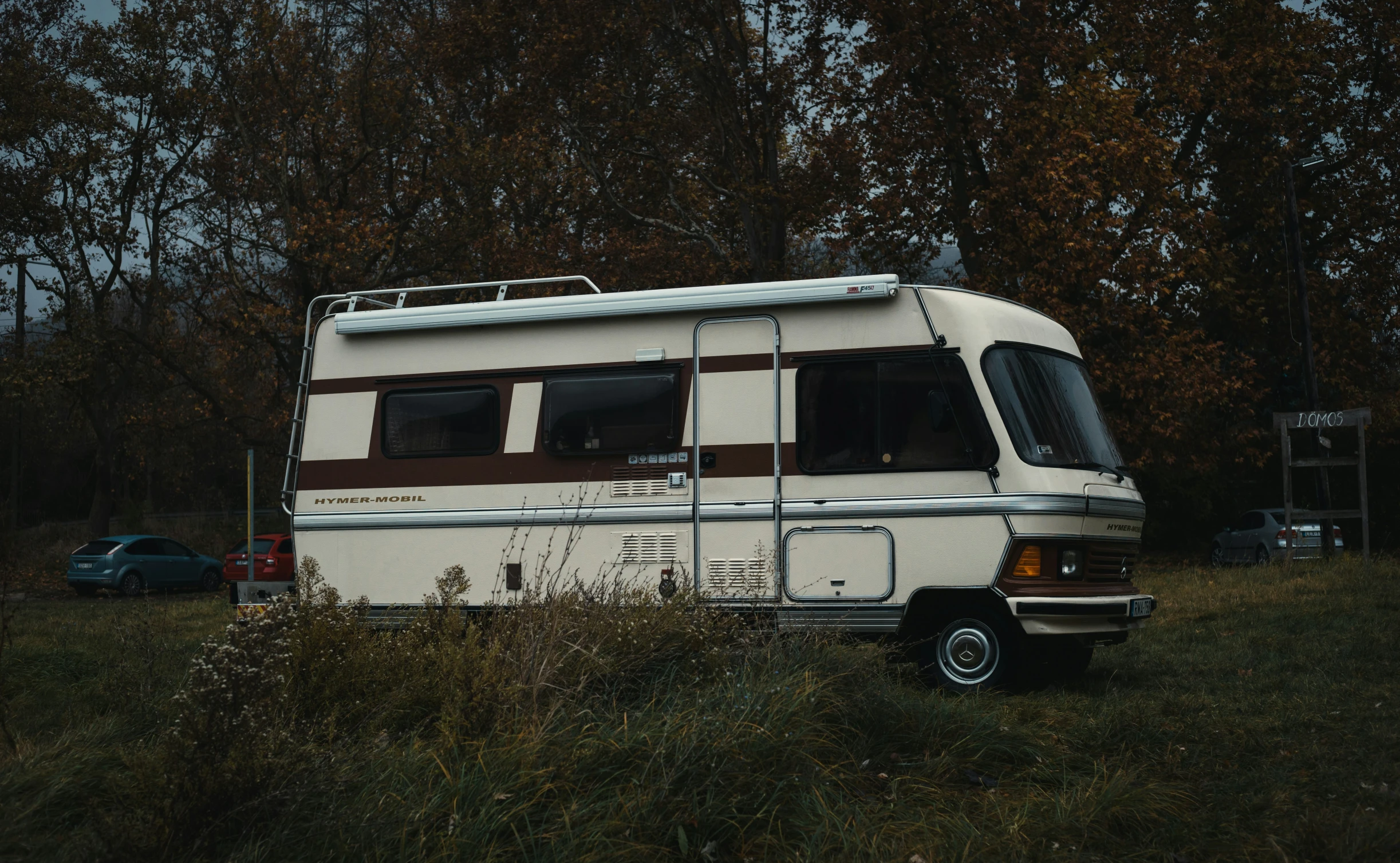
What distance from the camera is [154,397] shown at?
29.7m

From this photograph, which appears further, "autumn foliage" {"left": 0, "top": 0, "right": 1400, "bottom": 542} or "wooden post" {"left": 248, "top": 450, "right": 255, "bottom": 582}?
"autumn foliage" {"left": 0, "top": 0, "right": 1400, "bottom": 542}

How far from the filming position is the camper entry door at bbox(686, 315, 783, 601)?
8.87 m

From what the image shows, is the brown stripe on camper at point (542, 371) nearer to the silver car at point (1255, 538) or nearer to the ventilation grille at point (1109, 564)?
the ventilation grille at point (1109, 564)

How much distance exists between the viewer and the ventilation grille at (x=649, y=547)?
9078 millimetres

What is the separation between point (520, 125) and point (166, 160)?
8.61m

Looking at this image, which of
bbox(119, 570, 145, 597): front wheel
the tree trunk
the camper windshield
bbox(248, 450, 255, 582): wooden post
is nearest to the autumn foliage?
the tree trunk

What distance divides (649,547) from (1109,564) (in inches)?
126

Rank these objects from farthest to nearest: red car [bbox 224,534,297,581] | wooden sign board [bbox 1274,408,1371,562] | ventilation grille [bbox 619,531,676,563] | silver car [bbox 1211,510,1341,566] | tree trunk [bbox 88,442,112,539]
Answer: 1. tree trunk [bbox 88,442,112,539]
2. silver car [bbox 1211,510,1341,566]
3. red car [bbox 224,534,297,581]
4. wooden sign board [bbox 1274,408,1371,562]
5. ventilation grille [bbox 619,531,676,563]

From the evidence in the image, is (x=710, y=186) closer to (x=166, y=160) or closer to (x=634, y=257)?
(x=634, y=257)

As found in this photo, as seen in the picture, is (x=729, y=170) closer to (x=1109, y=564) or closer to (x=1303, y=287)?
(x=1303, y=287)

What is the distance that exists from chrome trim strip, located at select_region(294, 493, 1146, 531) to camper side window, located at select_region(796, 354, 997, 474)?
24cm

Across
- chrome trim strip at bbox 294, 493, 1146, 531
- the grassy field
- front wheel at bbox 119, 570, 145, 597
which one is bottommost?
front wheel at bbox 119, 570, 145, 597

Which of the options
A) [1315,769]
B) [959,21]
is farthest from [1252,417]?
[1315,769]

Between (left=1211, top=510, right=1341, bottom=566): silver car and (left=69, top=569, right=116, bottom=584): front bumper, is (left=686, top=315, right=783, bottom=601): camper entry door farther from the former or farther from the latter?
(left=69, top=569, right=116, bottom=584): front bumper
